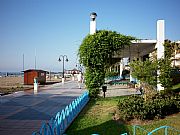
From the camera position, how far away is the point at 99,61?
17391 mm

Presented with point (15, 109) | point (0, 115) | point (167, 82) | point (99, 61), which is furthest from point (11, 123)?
point (167, 82)

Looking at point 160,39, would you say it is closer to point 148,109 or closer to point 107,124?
point 148,109

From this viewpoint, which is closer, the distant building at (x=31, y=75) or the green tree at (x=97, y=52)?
the green tree at (x=97, y=52)

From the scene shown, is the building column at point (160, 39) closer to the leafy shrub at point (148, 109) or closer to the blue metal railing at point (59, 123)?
the leafy shrub at point (148, 109)

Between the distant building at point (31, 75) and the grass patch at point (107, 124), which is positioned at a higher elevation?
the distant building at point (31, 75)

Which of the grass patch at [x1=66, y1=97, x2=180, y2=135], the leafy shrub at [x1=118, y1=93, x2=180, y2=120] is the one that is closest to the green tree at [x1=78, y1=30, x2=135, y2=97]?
the grass patch at [x1=66, y1=97, x2=180, y2=135]

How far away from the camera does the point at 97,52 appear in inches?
675

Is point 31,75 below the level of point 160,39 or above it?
below

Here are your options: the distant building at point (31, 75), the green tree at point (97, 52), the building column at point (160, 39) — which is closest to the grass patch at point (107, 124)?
the green tree at point (97, 52)

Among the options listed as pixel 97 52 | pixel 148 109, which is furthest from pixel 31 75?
pixel 148 109

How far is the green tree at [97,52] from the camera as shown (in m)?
17.2

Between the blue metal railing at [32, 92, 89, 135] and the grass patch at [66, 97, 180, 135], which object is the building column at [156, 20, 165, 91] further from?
the blue metal railing at [32, 92, 89, 135]

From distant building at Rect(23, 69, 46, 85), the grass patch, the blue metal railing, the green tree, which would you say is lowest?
the grass patch

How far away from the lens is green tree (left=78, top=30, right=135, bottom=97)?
676 inches
